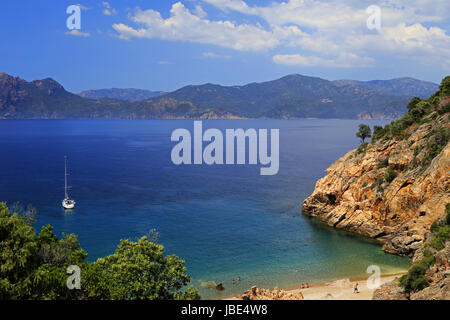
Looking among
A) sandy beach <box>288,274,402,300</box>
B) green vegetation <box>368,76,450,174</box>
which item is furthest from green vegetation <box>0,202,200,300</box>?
green vegetation <box>368,76,450,174</box>

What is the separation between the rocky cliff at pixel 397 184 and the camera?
46656mm

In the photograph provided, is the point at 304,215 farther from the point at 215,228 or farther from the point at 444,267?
the point at 444,267

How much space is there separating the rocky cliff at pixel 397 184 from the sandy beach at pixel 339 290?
10410 mm

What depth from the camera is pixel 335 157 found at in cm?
12888

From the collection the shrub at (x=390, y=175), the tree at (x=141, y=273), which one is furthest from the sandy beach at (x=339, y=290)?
the shrub at (x=390, y=175)

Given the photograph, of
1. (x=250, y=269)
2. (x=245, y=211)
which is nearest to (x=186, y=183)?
(x=245, y=211)

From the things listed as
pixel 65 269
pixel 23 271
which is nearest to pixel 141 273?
pixel 65 269

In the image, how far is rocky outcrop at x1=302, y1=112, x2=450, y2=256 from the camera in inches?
1827

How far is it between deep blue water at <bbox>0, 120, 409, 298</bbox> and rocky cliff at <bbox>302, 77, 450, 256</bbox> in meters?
3.04

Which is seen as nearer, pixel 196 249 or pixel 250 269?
pixel 250 269

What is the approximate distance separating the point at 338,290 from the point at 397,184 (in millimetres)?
22339

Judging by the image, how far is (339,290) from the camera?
3875cm

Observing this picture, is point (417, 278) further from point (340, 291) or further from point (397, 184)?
point (397, 184)

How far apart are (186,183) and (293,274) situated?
5255cm
